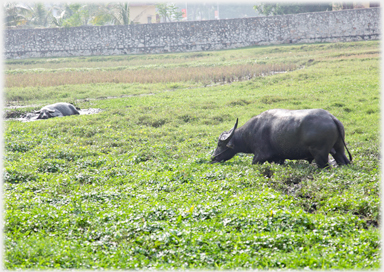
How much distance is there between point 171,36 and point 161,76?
15763 millimetres

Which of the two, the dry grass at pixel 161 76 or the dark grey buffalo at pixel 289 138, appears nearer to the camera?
the dark grey buffalo at pixel 289 138

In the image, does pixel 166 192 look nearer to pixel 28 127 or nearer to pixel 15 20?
pixel 28 127

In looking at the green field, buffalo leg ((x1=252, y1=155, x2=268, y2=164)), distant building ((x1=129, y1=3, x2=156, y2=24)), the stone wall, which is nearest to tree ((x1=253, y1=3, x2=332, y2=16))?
the stone wall

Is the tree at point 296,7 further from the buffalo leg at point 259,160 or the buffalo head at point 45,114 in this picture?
the buffalo leg at point 259,160

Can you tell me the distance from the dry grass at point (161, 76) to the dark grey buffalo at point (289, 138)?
1228 cm

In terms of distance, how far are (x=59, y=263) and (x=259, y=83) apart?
14.2 meters

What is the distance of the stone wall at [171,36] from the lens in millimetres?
33969

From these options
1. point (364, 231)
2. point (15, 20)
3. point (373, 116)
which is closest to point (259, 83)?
point (373, 116)

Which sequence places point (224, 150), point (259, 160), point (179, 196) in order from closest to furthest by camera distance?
1. point (179, 196)
2. point (259, 160)
3. point (224, 150)

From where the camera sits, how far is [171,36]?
3553 cm

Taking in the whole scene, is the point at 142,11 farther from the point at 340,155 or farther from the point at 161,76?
the point at 340,155

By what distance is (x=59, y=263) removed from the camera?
379 cm

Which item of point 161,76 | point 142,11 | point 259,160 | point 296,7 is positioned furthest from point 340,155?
point 142,11

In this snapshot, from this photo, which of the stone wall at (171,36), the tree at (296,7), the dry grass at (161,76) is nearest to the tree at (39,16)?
the stone wall at (171,36)
